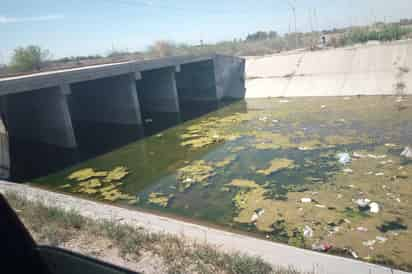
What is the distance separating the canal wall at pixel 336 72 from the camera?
949 inches

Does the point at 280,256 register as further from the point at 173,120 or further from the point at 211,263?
the point at 173,120

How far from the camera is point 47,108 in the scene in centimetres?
1894

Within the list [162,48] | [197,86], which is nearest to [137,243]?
[197,86]

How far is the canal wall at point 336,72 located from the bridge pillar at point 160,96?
7.56 m

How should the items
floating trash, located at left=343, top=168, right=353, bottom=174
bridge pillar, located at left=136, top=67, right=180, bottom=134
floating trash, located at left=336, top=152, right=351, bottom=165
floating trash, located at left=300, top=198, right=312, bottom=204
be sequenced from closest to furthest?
floating trash, located at left=300, top=198, right=312, bottom=204, floating trash, located at left=343, top=168, right=353, bottom=174, floating trash, located at left=336, top=152, right=351, bottom=165, bridge pillar, located at left=136, top=67, right=180, bottom=134

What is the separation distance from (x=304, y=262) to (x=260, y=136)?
11594mm

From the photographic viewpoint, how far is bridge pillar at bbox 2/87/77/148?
18.6 m

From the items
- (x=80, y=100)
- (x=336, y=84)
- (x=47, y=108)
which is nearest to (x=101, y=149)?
(x=47, y=108)

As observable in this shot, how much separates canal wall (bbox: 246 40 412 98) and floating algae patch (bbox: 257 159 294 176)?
15.2 m

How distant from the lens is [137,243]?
20.7 ft

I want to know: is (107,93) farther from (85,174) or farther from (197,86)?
(85,174)

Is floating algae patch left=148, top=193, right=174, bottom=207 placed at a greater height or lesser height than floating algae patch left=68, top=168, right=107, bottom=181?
lesser

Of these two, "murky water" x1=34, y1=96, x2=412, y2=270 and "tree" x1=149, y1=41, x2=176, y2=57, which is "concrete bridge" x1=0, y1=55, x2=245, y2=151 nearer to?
"murky water" x1=34, y1=96, x2=412, y2=270

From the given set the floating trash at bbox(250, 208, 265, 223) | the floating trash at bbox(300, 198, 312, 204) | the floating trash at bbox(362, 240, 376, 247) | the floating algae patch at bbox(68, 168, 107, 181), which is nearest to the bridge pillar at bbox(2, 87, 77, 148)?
the floating algae patch at bbox(68, 168, 107, 181)
